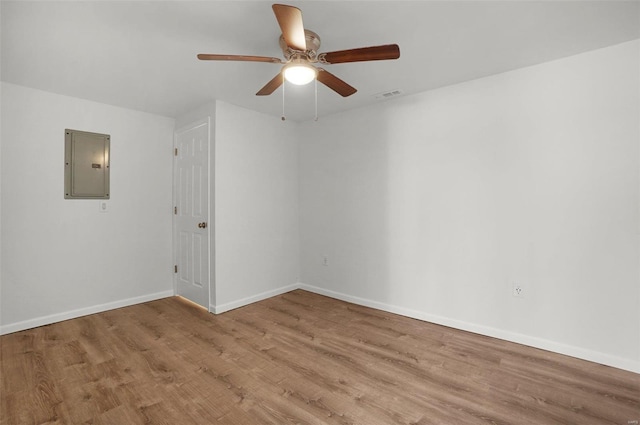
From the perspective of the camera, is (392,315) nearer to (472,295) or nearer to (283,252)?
(472,295)

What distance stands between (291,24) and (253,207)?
8.34 feet

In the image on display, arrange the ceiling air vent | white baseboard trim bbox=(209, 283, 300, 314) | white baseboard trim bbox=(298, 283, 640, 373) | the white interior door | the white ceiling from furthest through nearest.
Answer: the white interior door
white baseboard trim bbox=(209, 283, 300, 314)
the ceiling air vent
white baseboard trim bbox=(298, 283, 640, 373)
the white ceiling

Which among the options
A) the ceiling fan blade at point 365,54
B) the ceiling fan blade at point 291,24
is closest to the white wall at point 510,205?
the ceiling fan blade at point 365,54

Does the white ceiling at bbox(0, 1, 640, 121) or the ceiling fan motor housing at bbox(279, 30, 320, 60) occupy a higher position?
the white ceiling at bbox(0, 1, 640, 121)

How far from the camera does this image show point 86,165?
3.31m

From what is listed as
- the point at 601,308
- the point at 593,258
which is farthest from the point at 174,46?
the point at 601,308

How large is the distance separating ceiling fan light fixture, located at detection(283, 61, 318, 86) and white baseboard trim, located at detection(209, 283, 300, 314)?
2570 mm

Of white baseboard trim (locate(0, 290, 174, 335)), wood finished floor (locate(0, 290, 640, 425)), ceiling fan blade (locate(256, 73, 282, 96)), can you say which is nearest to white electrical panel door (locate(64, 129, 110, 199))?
white baseboard trim (locate(0, 290, 174, 335))

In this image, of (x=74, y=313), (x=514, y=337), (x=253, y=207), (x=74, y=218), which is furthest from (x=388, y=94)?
(x=74, y=313)

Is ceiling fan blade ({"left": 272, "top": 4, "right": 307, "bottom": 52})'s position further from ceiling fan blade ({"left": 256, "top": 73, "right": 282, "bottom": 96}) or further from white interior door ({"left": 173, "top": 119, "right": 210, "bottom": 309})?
white interior door ({"left": 173, "top": 119, "right": 210, "bottom": 309})

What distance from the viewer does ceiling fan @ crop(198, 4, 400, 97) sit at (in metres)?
1.54

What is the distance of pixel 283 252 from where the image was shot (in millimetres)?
4188

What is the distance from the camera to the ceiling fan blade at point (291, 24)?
141 cm

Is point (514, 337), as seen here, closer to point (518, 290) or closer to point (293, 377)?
point (518, 290)
